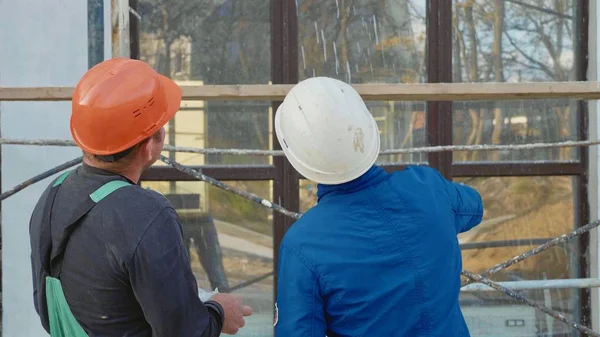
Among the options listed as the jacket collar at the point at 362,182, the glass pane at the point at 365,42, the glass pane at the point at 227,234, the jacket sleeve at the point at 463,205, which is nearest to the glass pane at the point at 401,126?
the glass pane at the point at 365,42

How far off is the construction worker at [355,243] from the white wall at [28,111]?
8.44 feet

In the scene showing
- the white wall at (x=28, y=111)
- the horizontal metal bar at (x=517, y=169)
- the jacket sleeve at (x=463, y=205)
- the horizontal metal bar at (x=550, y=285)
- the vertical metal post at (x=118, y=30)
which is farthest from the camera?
the horizontal metal bar at (x=517, y=169)

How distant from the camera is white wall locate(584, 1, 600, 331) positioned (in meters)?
4.30

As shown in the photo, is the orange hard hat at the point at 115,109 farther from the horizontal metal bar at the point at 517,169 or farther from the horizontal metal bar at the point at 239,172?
the horizontal metal bar at the point at 517,169

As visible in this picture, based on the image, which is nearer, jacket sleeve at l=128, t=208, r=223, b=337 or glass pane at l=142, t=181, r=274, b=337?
jacket sleeve at l=128, t=208, r=223, b=337

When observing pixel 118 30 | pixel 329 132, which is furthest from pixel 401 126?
pixel 329 132

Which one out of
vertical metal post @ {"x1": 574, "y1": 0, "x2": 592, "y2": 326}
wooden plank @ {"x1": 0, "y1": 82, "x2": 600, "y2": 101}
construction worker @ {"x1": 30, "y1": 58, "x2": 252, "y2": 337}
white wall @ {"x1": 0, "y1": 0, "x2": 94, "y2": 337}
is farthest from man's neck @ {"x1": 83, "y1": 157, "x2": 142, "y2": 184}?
vertical metal post @ {"x1": 574, "y1": 0, "x2": 592, "y2": 326}

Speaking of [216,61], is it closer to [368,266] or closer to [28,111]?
[28,111]

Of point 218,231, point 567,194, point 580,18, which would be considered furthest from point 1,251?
point 580,18

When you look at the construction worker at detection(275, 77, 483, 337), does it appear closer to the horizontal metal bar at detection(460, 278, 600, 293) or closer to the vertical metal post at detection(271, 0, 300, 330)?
the horizontal metal bar at detection(460, 278, 600, 293)

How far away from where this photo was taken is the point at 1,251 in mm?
3957

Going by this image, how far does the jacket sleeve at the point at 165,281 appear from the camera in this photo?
167 cm

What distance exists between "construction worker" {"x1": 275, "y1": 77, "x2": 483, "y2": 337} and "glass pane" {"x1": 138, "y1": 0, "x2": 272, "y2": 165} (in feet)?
8.69

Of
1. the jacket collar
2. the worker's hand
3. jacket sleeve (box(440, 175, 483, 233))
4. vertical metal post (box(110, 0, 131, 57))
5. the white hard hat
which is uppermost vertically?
vertical metal post (box(110, 0, 131, 57))
